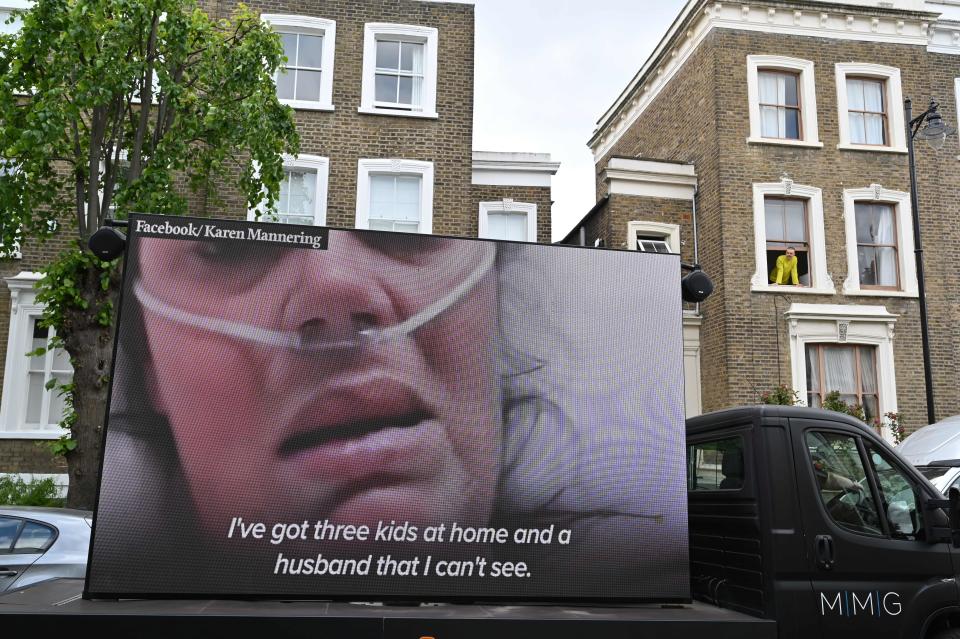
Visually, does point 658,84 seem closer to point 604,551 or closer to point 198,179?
point 198,179

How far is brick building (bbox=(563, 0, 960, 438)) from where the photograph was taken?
59.0 feet

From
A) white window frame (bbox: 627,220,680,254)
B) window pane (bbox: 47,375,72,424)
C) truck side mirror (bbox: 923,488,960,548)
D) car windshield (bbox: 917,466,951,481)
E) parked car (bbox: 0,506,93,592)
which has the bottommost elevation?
parked car (bbox: 0,506,93,592)

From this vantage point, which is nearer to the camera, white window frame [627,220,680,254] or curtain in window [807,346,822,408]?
curtain in window [807,346,822,408]

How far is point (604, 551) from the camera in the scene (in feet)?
14.1

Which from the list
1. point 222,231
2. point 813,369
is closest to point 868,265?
point 813,369

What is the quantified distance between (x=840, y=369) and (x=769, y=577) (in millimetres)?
15350

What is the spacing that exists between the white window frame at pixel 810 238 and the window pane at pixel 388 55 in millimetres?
9182

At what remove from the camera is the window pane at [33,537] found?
6.48m

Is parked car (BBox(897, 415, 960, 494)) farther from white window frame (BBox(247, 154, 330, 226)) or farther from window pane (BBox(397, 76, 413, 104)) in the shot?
window pane (BBox(397, 76, 413, 104))

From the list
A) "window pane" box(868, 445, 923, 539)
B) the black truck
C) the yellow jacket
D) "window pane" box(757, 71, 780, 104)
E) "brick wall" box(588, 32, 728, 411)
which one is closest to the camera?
the black truck

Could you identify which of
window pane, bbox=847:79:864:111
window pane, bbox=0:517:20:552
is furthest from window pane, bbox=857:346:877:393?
window pane, bbox=0:517:20:552

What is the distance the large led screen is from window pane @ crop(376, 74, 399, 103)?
13467 millimetres

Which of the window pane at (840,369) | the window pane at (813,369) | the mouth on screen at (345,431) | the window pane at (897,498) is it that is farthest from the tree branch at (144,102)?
the window pane at (840,369)

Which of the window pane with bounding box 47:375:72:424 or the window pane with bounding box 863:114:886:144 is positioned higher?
the window pane with bounding box 863:114:886:144
